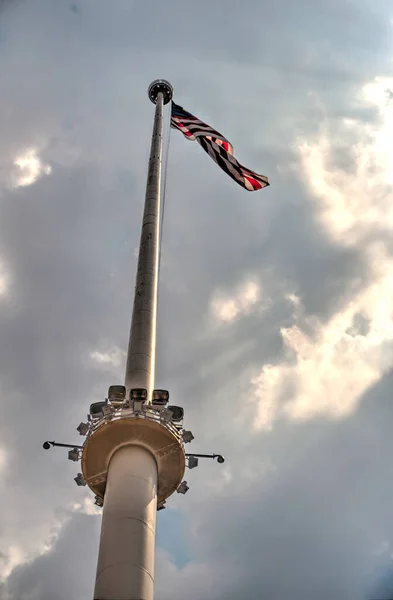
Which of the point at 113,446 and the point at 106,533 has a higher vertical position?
the point at 113,446

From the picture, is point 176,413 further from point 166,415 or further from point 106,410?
point 106,410

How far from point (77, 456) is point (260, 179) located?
26.8 meters

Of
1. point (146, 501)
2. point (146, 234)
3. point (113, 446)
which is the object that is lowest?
point (146, 501)

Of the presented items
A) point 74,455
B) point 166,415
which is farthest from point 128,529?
point 74,455

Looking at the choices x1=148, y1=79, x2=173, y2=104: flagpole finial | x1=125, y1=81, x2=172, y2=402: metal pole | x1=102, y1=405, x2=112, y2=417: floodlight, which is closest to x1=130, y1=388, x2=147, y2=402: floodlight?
x1=125, y1=81, x2=172, y2=402: metal pole

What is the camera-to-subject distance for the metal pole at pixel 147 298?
30.2m

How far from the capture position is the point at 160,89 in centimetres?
6316

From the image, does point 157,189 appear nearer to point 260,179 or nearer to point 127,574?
point 260,179

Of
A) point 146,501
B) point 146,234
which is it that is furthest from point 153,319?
point 146,501

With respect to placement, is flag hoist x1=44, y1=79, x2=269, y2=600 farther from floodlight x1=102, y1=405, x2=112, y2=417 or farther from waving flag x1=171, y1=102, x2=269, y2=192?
waving flag x1=171, y1=102, x2=269, y2=192

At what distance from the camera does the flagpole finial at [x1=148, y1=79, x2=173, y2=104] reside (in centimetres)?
6319

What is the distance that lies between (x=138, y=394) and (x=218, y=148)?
26.2 meters

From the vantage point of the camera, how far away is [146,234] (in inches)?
1569

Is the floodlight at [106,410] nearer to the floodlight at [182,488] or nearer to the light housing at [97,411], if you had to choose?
the light housing at [97,411]
